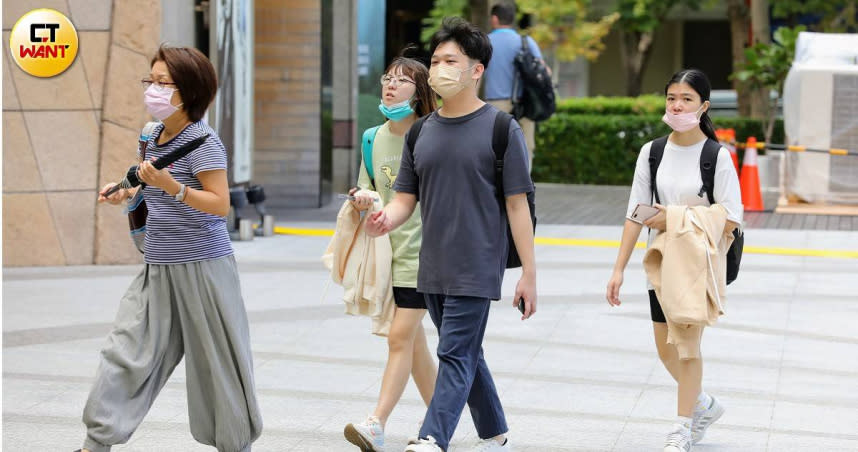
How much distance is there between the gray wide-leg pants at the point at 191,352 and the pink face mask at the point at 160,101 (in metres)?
0.54

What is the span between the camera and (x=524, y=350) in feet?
25.8

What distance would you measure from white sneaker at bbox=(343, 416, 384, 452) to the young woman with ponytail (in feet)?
3.43

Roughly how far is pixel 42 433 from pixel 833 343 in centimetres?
454

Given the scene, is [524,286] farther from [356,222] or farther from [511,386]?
[511,386]

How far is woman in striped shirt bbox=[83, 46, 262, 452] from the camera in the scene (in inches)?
191

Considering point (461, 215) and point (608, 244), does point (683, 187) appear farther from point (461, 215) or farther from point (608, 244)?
point (608, 244)

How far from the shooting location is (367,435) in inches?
211

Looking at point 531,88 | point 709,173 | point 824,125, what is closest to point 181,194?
point 709,173

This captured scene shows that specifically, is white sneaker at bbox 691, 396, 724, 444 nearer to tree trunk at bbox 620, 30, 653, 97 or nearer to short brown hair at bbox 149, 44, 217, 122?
short brown hair at bbox 149, 44, 217, 122

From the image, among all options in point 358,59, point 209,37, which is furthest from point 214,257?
point 358,59

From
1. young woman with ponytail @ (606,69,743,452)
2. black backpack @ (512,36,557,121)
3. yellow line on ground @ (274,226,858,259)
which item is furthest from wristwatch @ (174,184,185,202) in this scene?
black backpack @ (512,36,557,121)

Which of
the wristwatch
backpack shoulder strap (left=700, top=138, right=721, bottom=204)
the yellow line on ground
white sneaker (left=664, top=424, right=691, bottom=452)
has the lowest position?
white sneaker (left=664, top=424, right=691, bottom=452)

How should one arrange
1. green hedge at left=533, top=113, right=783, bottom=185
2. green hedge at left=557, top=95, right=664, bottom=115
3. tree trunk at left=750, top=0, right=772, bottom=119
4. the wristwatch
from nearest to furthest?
the wristwatch
green hedge at left=533, top=113, right=783, bottom=185
tree trunk at left=750, top=0, right=772, bottom=119
green hedge at left=557, top=95, right=664, bottom=115

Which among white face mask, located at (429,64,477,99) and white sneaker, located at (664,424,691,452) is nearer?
white face mask, located at (429,64,477,99)
